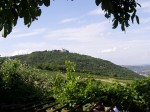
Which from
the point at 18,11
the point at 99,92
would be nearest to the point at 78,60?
the point at 99,92

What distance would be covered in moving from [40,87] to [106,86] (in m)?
9.83

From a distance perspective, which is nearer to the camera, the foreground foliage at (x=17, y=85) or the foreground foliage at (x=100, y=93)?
the foreground foliage at (x=100, y=93)

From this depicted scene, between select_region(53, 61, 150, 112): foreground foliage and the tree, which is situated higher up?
the tree

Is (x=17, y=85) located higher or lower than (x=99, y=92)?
higher

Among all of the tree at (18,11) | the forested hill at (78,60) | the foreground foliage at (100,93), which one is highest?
the forested hill at (78,60)

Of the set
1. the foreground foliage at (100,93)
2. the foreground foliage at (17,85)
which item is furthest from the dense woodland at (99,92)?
the foreground foliage at (17,85)

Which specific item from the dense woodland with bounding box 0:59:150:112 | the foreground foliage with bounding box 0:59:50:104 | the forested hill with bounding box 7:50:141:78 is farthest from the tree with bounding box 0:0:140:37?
the forested hill with bounding box 7:50:141:78

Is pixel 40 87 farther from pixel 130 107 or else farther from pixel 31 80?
pixel 130 107

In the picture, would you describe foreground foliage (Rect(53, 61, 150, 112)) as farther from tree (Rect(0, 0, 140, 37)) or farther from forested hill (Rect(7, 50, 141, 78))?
forested hill (Rect(7, 50, 141, 78))

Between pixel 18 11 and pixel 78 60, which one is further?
pixel 78 60

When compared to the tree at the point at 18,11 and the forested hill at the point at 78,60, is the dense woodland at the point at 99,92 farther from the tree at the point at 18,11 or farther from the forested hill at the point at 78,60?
the forested hill at the point at 78,60

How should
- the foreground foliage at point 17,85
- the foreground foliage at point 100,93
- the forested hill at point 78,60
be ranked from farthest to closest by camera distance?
1. the forested hill at point 78,60
2. the foreground foliage at point 17,85
3. the foreground foliage at point 100,93

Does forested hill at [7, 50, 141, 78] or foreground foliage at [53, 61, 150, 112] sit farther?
forested hill at [7, 50, 141, 78]

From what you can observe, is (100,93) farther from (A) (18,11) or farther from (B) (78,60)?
(B) (78,60)
